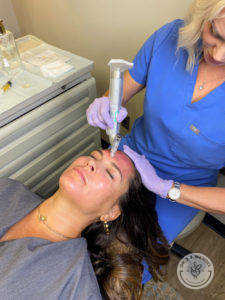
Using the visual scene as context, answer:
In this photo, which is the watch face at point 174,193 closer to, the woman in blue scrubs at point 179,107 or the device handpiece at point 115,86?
the woman in blue scrubs at point 179,107

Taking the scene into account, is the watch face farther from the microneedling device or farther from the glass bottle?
the glass bottle

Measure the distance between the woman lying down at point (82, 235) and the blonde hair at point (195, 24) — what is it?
1.47ft

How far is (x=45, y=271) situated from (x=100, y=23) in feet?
4.32

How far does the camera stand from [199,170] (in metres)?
1.08

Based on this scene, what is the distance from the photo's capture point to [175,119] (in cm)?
94

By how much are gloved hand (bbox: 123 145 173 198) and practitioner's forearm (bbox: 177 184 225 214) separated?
0.21 ft

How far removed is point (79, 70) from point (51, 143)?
1.31 feet

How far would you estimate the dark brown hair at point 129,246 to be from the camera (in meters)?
0.97

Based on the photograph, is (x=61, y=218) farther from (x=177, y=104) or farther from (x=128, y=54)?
(x=128, y=54)

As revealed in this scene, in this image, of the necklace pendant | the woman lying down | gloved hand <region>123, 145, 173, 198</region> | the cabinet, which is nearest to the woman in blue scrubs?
gloved hand <region>123, 145, 173, 198</region>

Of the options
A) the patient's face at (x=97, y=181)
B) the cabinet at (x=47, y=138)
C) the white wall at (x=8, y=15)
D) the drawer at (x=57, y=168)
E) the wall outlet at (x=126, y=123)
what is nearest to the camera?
the patient's face at (x=97, y=181)

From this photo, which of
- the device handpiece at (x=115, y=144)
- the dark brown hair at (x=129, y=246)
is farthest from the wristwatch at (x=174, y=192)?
the device handpiece at (x=115, y=144)

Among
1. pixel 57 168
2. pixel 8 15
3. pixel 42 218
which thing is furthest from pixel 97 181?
pixel 8 15

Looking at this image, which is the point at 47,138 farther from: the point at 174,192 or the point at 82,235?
the point at 174,192
